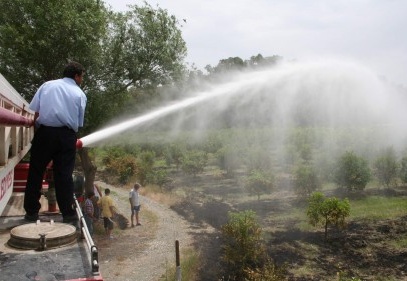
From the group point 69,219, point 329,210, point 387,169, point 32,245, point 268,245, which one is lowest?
point 268,245

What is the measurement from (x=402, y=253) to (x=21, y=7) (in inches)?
635

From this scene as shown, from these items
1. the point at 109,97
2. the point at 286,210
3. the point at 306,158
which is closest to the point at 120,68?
the point at 109,97

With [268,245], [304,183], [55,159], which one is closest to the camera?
[55,159]

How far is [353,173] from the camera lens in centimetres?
2286

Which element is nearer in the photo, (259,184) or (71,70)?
(71,70)

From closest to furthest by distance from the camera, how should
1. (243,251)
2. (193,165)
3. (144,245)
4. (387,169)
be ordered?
1. (243,251)
2. (144,245)
3. (387,169)
4. (193,165)

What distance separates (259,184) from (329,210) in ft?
25.8

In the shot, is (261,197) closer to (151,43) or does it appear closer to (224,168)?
(224,168)

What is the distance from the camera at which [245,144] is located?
38875 mm

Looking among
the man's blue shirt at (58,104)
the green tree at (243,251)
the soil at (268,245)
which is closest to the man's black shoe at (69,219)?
the man's blue shirt at (58,104)

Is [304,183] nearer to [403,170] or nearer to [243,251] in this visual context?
[403,170]

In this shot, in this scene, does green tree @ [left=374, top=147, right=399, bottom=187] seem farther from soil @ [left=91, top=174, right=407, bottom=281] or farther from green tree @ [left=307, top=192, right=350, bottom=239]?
green tree @ [left=307, top=192, right=350, bottom=239]

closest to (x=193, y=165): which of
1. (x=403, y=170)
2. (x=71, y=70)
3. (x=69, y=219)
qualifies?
(x=403, y=170)

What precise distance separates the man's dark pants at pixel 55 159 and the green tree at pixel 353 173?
813 inches
